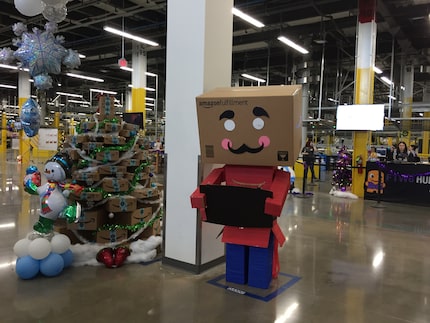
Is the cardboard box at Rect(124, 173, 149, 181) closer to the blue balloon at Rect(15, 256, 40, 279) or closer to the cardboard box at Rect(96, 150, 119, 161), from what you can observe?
the cardboard box at Rect(96, 150, 119, 161)

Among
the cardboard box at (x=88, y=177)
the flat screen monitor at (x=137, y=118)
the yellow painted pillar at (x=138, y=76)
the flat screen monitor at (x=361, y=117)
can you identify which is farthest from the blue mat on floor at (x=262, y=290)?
the yellow painted pillar at (x=138, y=76)

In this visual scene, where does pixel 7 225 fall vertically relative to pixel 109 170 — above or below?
below

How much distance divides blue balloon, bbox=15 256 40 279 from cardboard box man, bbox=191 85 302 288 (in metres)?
1.59

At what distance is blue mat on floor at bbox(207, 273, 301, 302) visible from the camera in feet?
10.0

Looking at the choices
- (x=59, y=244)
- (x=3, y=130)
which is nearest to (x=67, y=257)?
→ (x=59, y=244)

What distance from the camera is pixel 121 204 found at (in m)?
4.00

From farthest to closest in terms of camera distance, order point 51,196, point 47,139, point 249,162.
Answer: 1. point 47,139
2. point 51,196
3. point 249,162

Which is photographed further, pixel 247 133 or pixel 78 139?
pixel 78 139

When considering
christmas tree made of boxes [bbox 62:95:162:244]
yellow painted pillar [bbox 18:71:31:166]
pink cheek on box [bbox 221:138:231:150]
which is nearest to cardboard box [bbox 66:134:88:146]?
christmas tree made of boxes [bbox 62:95:162:244]

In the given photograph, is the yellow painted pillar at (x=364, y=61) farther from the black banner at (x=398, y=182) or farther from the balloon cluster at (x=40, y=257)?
the balloon cluster at (x=40, y=257)

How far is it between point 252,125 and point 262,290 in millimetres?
1467

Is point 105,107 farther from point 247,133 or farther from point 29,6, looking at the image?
point 247,133

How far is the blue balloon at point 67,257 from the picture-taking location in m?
3.51

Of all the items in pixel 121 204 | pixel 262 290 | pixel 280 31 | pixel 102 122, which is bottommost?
pixel 262 290
